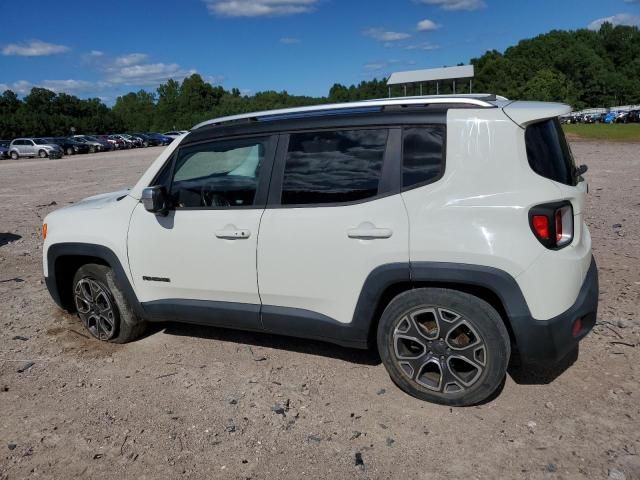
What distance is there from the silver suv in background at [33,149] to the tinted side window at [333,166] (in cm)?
4336

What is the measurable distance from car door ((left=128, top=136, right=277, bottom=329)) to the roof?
191 ft

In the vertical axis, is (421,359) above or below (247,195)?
below

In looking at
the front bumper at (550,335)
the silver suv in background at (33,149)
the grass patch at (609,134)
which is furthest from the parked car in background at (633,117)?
the front bumper at (550,335)

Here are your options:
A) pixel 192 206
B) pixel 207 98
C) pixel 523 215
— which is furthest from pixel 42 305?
pixel 207 98

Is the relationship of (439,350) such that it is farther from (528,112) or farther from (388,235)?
(528,112)

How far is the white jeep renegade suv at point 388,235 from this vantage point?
3062 millimetres

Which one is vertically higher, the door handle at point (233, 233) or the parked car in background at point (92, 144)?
the parked car in background at point (92, 144)

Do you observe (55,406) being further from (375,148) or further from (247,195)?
(375,148)

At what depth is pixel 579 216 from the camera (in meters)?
3.27

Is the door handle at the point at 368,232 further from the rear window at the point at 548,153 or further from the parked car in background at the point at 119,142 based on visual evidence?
the parked car in background at the point at 119,142

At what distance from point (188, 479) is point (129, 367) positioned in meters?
1.58

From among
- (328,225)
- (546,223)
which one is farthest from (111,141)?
(546,223)

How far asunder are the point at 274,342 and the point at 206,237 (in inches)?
44.9

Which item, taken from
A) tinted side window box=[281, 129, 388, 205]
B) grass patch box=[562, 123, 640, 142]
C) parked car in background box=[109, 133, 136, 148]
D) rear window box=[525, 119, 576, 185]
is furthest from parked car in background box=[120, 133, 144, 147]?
rear window box=[525, 119, 576, 185]
